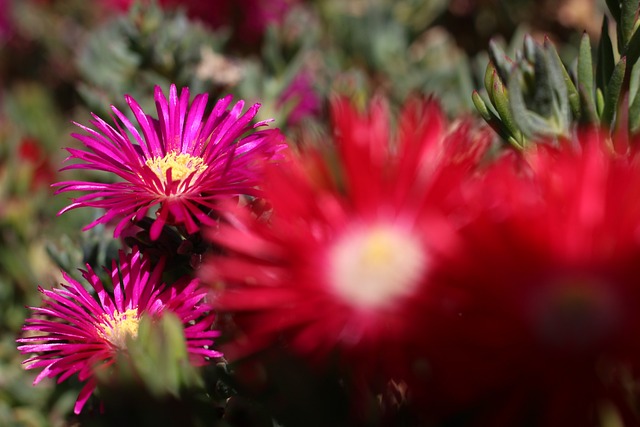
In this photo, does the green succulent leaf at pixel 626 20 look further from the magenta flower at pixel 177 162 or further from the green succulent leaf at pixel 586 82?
the magenta flower at pixel 177 162

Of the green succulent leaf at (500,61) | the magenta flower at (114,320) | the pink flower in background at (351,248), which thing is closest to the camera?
the pink flower in background at (351,248)

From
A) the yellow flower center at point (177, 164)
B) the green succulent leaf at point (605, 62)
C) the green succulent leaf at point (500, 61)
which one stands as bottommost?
the green succulent leaf at point (605, 62)

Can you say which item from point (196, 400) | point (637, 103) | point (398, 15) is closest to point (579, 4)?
point (398, 15)

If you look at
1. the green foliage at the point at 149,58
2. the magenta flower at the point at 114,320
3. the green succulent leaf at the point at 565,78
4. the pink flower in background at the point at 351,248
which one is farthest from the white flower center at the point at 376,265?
the green foliage at the point at 149,58

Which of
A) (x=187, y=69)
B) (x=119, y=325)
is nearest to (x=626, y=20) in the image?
(x=119, y=325)

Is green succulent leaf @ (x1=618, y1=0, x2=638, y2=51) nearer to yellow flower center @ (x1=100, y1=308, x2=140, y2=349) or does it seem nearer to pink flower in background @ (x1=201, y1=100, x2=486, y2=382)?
pink flower in background @ (x1=201, y1=100, x2=486, y2=382)

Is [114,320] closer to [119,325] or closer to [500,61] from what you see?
[119,325]

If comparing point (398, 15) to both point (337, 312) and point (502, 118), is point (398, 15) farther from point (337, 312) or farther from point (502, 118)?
point (337, 312)
